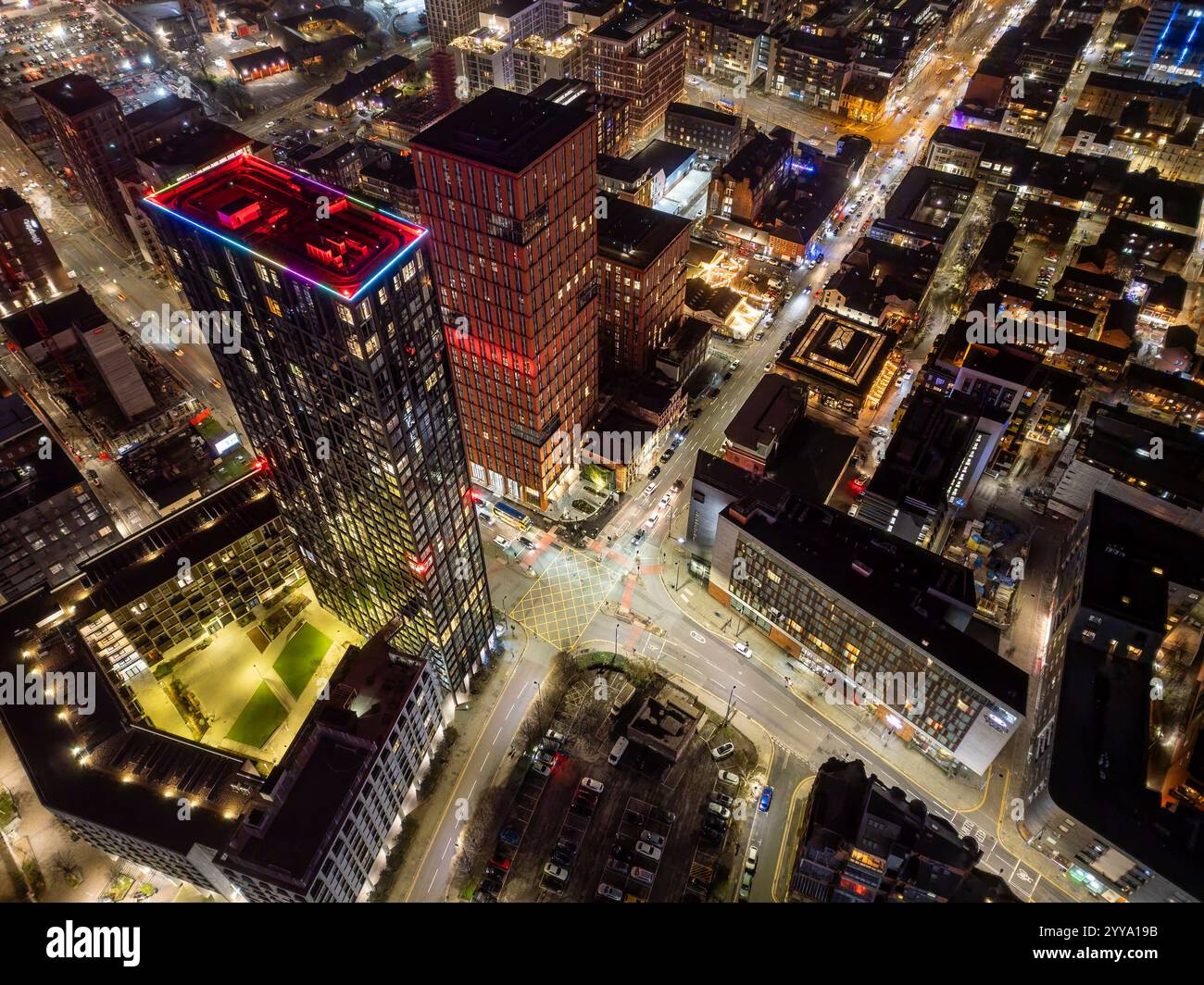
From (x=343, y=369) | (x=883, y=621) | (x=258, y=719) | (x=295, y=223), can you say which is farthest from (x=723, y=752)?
(x=295, y=223)

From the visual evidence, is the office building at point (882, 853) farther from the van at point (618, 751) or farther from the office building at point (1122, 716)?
the van at point (618, 751)

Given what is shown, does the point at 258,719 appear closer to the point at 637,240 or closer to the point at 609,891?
the point at 609,891

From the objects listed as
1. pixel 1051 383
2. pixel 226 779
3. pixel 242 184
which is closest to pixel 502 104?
pixel 242 184

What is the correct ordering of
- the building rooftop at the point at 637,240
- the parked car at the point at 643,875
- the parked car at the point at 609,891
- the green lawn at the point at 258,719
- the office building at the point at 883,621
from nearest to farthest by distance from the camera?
the parked car at the point at 609,891
the parked car at the point at 643,875
the office building at the point at 883,621
the green lawn at the point at 258,719
the building rooftop at the point at 637,240

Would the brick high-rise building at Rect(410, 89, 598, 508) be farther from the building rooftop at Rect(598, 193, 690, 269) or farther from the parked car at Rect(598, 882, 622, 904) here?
the parked car at Rect(598, 882, 622, 904)

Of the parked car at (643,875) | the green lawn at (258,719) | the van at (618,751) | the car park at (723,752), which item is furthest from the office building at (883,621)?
the green lawn at (258,719)

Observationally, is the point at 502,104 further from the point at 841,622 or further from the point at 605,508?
the point at 841,622
